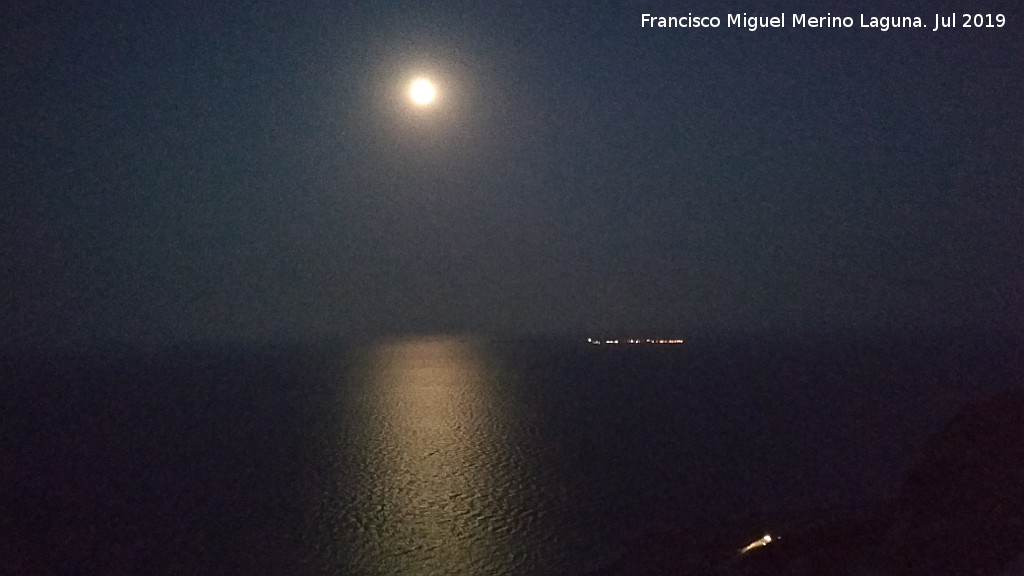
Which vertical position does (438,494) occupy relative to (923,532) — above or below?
below

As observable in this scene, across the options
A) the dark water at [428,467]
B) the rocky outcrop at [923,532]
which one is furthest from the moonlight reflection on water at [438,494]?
the rocky outcrop at [923,532]

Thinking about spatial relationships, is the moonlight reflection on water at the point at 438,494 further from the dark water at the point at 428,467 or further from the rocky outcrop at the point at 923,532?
the rocky outcrop at the point at 923,532

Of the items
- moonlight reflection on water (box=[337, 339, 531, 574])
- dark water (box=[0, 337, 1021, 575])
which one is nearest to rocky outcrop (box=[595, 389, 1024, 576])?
dark water (box=[0, 337, 1021, 575])

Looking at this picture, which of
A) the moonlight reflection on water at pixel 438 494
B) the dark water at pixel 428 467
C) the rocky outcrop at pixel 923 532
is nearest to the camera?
the rocky outcrop at pixel 923 532

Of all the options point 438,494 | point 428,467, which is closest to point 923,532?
point 438,494

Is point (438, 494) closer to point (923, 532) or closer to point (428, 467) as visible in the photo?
point (428, 467)

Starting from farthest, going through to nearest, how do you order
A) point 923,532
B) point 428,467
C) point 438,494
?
point 428,467
point 438,494
point 923,532

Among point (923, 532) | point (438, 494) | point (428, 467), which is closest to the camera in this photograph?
point (923, 532)

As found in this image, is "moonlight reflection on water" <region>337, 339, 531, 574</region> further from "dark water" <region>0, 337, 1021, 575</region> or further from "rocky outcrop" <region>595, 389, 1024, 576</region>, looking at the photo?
"rocky outcrop" <region>595, 389, 1024, 576</region>
